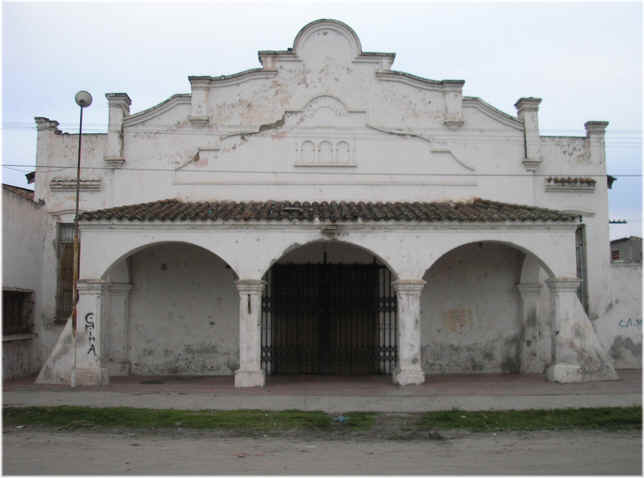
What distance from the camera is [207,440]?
8.28 metres

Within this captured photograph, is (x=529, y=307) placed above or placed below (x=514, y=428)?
above

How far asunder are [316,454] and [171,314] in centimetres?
765

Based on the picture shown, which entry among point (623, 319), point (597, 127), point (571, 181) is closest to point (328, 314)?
point (571, 181)

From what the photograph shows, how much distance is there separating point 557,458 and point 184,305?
9.41m

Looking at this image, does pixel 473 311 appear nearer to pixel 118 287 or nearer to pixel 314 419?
pixel 314 419

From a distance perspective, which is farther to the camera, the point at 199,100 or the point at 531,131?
the point at 531,131

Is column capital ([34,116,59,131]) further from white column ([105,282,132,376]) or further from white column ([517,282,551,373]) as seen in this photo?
white column ([517,282,551,373])

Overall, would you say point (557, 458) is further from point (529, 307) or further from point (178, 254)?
point (178, 254)

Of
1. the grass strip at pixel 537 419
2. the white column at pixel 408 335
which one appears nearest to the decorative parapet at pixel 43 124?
the white column at pixel 408 335

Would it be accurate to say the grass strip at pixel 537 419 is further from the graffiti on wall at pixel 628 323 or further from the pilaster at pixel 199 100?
the pilaster at pixel 199 100

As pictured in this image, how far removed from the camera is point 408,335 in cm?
1206

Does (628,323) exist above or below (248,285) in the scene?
below

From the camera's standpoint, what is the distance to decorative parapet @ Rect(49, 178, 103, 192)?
14.6 m

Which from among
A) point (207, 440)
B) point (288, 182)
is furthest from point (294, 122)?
point (207, 440)
